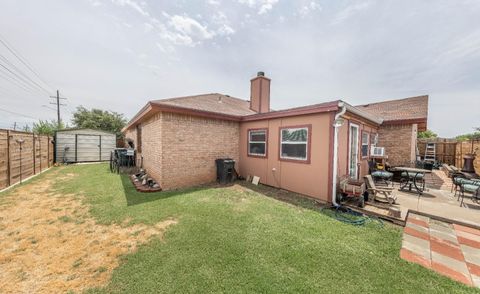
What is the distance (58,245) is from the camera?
113 inches

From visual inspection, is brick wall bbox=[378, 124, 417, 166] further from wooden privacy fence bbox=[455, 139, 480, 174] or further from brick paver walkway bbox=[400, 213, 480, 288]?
brick paver walkway bbox=[400, 213, 480, 288]

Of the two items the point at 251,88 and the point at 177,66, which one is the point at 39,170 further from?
the point at 251,88

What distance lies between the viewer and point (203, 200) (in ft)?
16.5

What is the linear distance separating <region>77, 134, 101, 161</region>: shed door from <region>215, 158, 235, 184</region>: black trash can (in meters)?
12.6

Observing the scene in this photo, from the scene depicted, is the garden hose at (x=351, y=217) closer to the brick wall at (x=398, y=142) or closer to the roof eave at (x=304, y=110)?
the roof eave at (x=304, y=110)

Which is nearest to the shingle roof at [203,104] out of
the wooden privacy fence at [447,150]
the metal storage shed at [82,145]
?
the metal storage shed at [82,145]

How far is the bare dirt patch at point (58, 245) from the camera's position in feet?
6.97

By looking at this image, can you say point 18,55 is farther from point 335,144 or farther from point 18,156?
point 335,144

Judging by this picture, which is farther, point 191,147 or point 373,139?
point 373,139

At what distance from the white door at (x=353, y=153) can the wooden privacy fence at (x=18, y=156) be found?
11.4 meters

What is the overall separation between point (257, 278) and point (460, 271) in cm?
279

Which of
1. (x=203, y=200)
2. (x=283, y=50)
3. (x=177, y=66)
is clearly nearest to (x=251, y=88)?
(x=283, y=50)

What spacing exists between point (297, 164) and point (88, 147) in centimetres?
1593

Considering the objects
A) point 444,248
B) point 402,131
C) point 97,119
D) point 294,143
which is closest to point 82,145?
point 97,119
